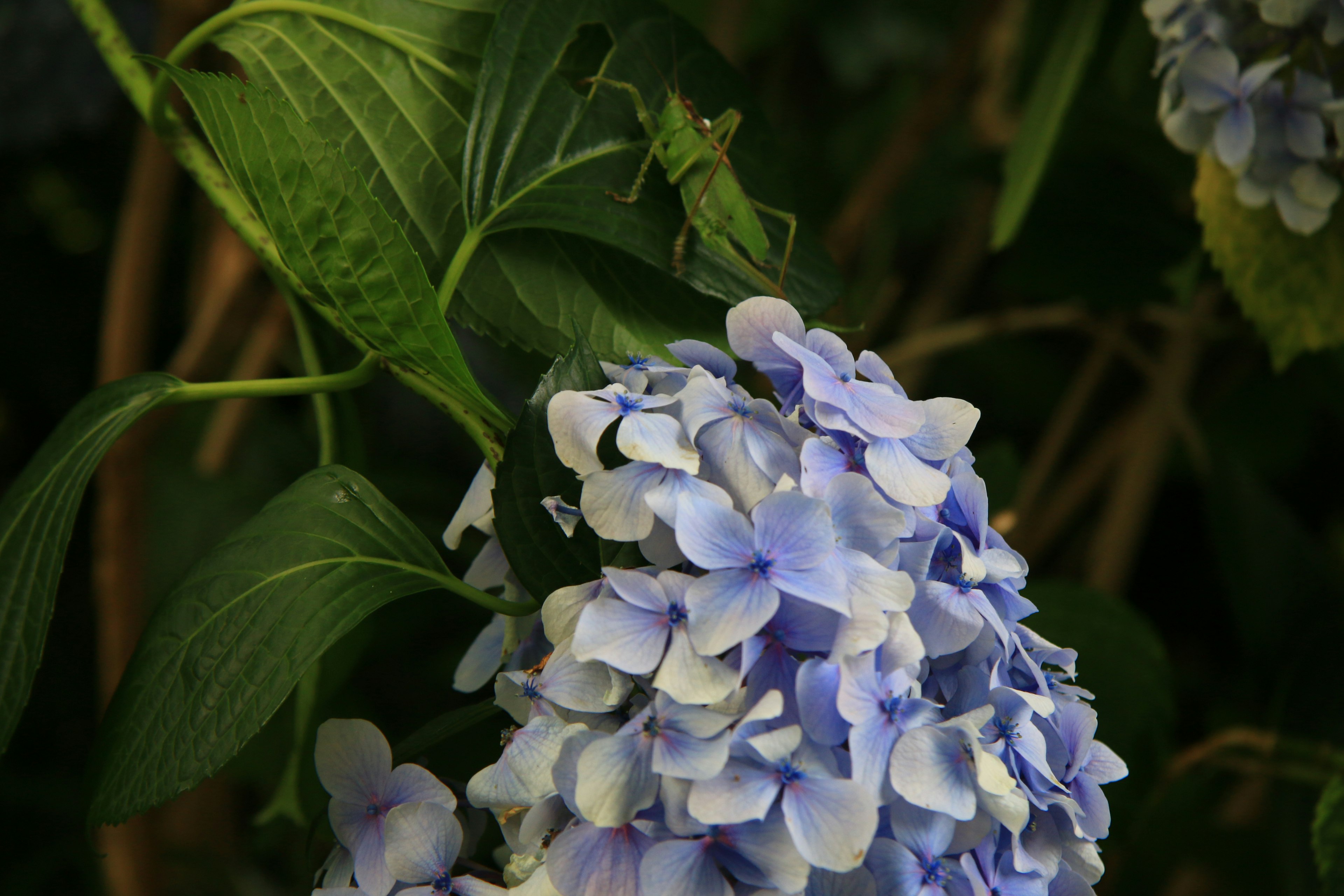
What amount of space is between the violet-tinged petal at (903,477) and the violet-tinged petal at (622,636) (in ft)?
0.23

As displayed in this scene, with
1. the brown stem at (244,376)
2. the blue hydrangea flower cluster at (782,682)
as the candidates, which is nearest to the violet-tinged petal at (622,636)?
the blue hydrangea flower cluster at (782,682)

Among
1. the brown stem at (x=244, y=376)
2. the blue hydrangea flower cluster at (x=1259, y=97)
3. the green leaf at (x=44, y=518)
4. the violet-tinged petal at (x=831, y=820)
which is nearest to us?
the violet-tinged petal at (x=831, y=820)

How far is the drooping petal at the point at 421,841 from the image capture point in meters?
0.27

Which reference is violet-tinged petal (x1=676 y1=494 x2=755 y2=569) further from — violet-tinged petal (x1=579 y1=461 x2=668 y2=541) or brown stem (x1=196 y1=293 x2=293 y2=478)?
brown stem (x1=196 y1=293 x2=293 y2=478)

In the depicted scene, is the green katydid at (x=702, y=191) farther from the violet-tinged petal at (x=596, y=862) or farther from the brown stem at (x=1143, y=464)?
the brown stem at (x=1143, y=464)

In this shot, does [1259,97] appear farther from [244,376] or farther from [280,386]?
[244,376]

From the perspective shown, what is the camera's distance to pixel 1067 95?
529 millimetres

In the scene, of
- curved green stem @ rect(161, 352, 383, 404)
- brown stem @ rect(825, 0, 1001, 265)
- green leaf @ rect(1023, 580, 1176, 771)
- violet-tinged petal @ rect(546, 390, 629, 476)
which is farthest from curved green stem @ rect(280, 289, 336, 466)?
brown stem @ rect(825, 0, 1001, 265)

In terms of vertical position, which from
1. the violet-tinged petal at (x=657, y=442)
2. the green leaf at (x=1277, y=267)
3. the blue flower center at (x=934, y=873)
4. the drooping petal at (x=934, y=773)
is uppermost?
the green leaf at (x=1277, y=267)

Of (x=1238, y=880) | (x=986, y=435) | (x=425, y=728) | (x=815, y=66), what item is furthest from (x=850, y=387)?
(x=815, y=66)

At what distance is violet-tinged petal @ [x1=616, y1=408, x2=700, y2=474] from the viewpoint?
0.25 meters

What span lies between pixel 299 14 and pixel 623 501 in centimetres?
27

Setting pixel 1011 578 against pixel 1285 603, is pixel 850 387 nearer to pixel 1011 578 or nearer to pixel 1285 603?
pixel 1011 578

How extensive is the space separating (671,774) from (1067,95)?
46 cm
